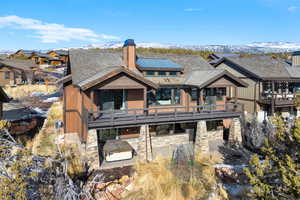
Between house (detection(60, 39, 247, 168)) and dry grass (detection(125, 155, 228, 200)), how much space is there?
1704 millimetres

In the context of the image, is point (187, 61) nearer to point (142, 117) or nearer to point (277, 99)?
point (142, 117)

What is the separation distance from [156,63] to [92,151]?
9006 millimetres

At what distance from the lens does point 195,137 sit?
53.3 ft

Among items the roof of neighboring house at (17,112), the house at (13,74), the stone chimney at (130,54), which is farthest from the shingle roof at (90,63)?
the house at (13,74)

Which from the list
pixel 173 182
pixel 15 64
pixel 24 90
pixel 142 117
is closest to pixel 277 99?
pixel 142 117

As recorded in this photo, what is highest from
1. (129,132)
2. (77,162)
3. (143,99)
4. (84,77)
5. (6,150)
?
(84,77)

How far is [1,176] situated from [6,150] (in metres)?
1.16

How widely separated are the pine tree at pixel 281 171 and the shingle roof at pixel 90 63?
10.2 metres

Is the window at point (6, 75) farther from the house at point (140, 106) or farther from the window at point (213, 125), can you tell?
the window at point (213, 125)

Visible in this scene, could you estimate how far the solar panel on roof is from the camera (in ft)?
56.6

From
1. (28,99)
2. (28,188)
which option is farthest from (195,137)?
(28,99)

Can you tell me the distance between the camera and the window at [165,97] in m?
16.5

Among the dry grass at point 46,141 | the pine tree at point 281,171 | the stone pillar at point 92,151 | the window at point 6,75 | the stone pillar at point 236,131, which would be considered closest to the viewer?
the pine tree at point 281,171

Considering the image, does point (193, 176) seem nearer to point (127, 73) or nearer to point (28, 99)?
point (127, 73)
